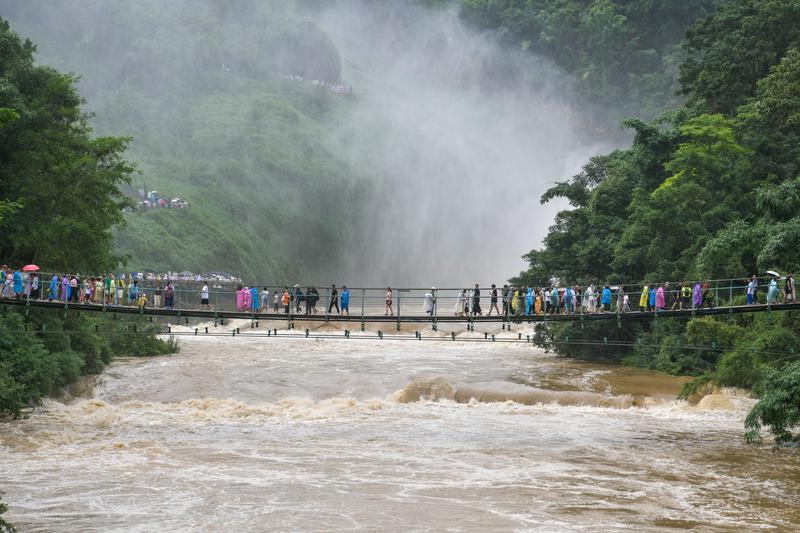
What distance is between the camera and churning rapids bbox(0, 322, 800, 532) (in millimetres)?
20672

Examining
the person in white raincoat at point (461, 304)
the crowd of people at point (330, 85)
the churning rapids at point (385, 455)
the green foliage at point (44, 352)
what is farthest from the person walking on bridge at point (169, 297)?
the crowd of people at point (330, 85)

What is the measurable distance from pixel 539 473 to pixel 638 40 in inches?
4594

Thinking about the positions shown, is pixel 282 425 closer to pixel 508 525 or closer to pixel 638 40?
pixel 508 525

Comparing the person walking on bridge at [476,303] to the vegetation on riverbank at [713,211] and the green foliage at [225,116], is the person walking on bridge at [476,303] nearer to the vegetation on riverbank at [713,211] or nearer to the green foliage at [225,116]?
the vegetation on riverbank at [713,211]

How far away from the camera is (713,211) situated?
43250mm

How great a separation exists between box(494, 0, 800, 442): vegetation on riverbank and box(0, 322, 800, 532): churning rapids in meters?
2.21

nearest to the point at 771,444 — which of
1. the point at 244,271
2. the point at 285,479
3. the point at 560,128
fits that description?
the point at 285,479

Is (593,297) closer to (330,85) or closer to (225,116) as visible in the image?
(225,116)

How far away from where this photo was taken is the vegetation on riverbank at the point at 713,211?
107 ft

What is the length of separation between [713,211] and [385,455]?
23.4 meters

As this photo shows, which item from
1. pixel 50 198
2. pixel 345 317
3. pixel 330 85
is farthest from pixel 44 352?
pixel 330 85

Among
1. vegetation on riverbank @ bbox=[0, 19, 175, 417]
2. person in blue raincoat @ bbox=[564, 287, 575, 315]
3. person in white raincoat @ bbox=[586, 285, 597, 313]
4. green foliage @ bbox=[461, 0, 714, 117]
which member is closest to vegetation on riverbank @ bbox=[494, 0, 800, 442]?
person in white raincoat @ bbox=[586, 285, 597, 313]

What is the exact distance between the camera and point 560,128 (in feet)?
475

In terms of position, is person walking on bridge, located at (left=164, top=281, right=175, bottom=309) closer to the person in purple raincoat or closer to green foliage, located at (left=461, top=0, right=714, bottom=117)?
the person in purple raincoat
